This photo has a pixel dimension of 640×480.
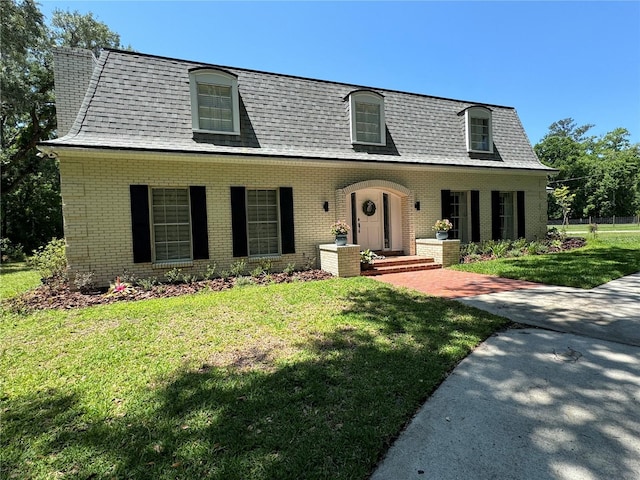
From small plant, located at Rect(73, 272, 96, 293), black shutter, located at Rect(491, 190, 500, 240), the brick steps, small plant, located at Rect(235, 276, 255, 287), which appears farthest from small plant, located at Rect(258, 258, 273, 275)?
black shutter, located at Rect(491, 190, 500, 240)

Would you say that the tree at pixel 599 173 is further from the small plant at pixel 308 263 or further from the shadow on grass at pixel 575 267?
the small plant at pixel 308 263

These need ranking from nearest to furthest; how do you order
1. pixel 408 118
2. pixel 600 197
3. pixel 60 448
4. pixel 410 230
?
pixel 60 448
pixel 410 230
pixel 408 118
pixel 600 197

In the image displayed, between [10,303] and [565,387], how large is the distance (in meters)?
9.24

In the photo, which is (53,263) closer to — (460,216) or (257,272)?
(257,272)

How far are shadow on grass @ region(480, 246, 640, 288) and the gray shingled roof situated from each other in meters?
3.91

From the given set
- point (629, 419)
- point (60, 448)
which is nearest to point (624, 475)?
point (629, 419)

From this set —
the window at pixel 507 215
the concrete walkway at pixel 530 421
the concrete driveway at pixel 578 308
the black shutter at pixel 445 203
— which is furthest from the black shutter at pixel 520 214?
the concrete walkway at pixel 530 421

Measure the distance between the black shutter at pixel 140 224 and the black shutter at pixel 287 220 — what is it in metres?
3.39

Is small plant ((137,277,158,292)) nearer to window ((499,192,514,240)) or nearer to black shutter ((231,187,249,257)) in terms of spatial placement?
black shutter ((231,187,249,257))

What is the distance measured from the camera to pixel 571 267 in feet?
29.3

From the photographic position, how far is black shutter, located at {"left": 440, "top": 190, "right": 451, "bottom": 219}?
12.0 metres

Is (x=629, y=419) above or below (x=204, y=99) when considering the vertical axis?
below

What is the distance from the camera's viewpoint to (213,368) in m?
3.75

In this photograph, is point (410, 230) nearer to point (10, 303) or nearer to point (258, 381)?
point (258, 381)
